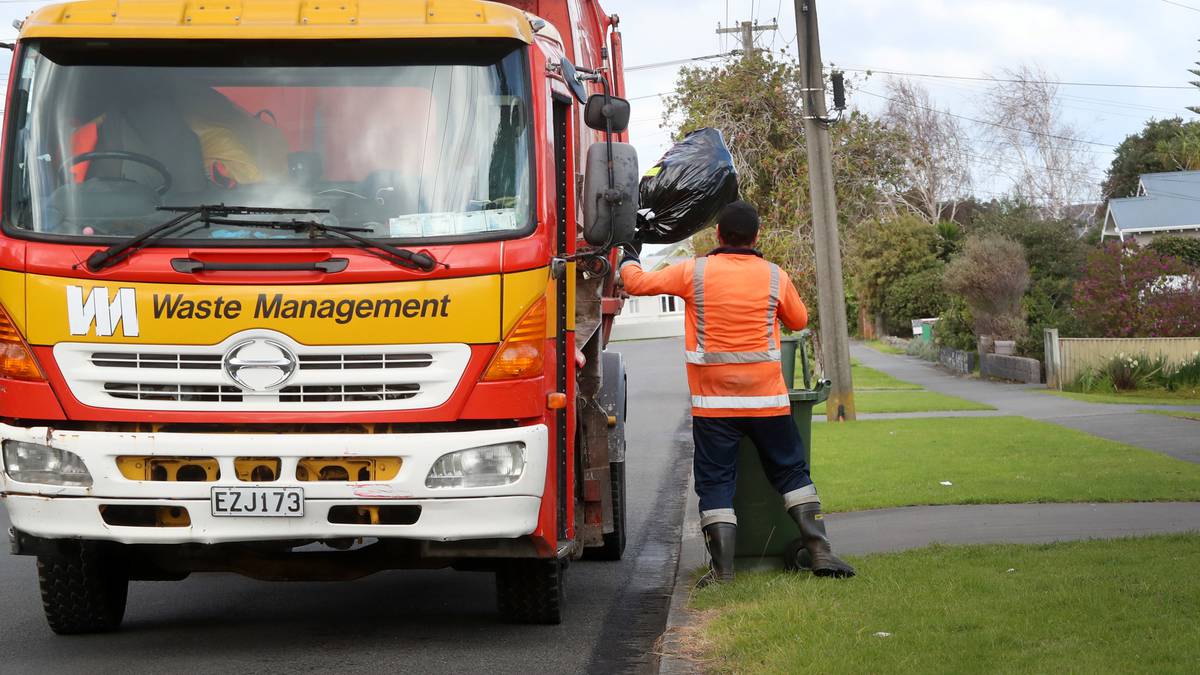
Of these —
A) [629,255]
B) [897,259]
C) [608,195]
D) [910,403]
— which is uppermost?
[608,195]

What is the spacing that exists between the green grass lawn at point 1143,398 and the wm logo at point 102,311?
57.5 feet

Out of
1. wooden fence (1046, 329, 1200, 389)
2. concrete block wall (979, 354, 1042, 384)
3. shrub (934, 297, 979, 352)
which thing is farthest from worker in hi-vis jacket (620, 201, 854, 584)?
shrub (934, 297, 979, 352)

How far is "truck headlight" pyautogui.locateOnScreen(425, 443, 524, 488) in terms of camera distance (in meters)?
6.05

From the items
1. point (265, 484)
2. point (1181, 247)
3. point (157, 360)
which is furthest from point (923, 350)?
point (157, 360)

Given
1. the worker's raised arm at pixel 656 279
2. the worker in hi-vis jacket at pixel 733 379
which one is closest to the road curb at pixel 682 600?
the worker in hi-vis jacket at pixel 733 379

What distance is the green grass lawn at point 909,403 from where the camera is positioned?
2128cm

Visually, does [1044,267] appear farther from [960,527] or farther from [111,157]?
[111,157]

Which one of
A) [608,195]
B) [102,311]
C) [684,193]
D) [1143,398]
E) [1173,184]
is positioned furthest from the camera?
[1173,184]

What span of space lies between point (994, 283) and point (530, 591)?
23.8 m

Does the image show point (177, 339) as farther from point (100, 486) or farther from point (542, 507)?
point (542, 507)

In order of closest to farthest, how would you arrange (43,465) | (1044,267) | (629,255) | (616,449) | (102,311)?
(102,311) → (43,465) → (629,255) → (616,449) → (1044,267)

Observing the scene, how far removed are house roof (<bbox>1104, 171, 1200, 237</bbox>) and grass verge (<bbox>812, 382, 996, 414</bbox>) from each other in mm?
27214

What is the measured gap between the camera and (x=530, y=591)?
708cm

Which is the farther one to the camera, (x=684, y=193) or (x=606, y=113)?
(x=684, y=193)
